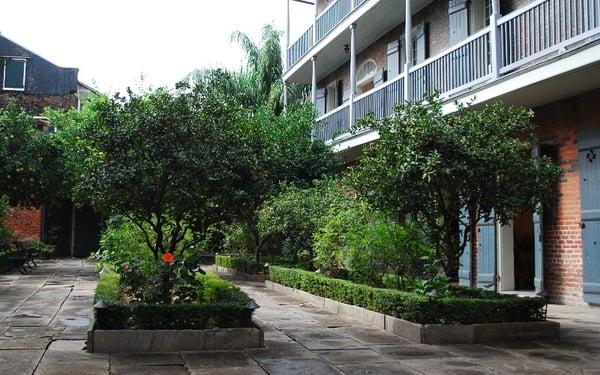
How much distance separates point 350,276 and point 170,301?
4.01 m

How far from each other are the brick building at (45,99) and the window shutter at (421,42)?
1898cm

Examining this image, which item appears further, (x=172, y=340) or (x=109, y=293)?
(x=109, y=293)

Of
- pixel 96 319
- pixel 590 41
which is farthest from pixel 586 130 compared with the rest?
pixel 96 319

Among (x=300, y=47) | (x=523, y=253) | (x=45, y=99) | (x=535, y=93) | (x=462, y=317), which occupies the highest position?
(x=45, y=99)

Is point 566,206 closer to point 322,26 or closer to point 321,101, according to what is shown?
point 322,26

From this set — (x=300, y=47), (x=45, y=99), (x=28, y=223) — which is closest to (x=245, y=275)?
(x=300, y=47)

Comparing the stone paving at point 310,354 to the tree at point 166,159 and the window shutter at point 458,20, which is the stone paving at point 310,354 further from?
the window shutter at point 458,20

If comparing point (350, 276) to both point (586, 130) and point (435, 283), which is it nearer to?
point (435, 283)

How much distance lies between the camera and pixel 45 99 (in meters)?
31.5

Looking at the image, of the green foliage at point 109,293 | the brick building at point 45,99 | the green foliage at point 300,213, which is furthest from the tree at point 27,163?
the green foliage at point 109,293

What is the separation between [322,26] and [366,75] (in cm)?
218

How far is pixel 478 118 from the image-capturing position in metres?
8.74

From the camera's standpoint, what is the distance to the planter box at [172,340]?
6973 mm

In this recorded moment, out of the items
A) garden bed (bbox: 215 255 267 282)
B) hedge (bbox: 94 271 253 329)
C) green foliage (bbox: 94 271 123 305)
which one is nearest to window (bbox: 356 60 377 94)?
garden bed (bbox: 215 255 267 282)
